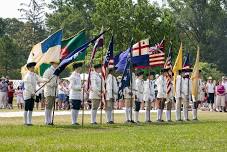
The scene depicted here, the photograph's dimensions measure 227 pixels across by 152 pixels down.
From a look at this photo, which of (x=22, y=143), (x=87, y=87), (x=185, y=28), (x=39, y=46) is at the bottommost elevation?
(x=22, y=143)

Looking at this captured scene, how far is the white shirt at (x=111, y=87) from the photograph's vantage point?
24.1 metres

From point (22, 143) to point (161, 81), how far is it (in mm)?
12137

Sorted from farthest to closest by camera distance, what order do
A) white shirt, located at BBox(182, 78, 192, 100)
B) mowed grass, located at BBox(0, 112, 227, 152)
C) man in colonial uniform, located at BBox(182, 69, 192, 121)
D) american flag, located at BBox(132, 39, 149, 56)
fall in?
white shirt, located at BBox(182, 78, 192, 100)
man in colonial uniform, located at BBox(182, 69, 192, 121)
american flag, located at BBox(132, 39, 149, 56)
mowed grass, located at BBox(0, 112, 227, 152)

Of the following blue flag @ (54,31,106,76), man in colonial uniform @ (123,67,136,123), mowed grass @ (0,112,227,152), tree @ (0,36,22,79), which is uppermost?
tree @ (0,36,22,79)

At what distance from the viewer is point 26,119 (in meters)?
21.0

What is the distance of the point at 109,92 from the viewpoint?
2409cm

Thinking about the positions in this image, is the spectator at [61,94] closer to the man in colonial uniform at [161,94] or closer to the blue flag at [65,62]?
the man in colonial uniform at [161,94]

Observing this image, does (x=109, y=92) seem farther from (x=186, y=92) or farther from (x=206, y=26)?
(x=206, y=26)

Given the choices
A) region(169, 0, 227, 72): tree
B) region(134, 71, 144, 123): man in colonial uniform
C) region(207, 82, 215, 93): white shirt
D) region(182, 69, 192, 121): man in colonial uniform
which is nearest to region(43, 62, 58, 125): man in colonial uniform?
region(134, 71, 144, 123): man in colonial uniform

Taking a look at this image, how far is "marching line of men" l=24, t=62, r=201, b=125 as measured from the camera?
21458 millimetres

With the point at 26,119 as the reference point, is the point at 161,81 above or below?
above

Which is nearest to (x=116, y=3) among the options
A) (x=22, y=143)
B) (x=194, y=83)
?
(x=194, y=83)

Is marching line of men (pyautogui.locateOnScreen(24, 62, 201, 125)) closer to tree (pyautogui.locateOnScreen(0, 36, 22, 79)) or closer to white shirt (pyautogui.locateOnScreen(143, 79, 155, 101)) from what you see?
white shirt (pyautogui.locateOnScreen(143, 79, 155, 101))

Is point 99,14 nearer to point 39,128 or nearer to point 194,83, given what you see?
point 194,83
